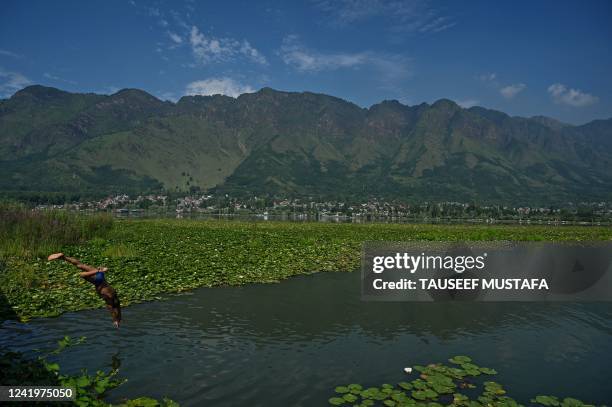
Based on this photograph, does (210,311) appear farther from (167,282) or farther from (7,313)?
(7,313)

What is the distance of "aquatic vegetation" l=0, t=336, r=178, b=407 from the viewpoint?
8617 mm

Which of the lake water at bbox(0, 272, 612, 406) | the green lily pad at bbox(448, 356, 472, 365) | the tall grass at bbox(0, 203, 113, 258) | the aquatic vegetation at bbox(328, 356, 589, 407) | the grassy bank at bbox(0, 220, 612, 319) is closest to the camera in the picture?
the aquatic vegetation at bbox(328, 356, 589, 407)

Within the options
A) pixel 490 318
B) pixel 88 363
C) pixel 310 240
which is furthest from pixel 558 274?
pixel 88 363

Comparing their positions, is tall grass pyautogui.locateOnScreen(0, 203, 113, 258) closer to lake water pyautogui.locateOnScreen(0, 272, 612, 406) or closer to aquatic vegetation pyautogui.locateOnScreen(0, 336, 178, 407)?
lake water pyautogui.locateOnScreen(0, 272, 612, 406)

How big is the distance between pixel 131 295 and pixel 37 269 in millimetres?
6520

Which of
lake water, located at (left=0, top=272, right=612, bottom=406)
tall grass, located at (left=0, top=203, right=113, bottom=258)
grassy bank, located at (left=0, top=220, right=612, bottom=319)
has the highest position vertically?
tall grass, located at (left=0, top=203, right=113, bottom=258)

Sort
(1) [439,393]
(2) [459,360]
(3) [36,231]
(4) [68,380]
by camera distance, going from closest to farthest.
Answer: (4) [68,380] → (1) [439,393] → (2) [459,360] → (3) [36,231]

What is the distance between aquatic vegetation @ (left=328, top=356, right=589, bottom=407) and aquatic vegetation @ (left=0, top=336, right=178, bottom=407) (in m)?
4.23

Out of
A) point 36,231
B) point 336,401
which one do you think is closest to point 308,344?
point 336,401

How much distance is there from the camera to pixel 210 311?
662 inches

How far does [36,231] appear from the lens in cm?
2692

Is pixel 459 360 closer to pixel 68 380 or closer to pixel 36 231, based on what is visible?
pixel 68 380

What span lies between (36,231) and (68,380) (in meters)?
22.1

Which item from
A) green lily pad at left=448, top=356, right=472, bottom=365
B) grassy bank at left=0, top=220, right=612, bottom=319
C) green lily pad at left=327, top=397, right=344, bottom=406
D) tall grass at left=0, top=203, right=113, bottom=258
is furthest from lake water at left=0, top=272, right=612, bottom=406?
tall grass at left=0, top=203, right=113, bottom=258
